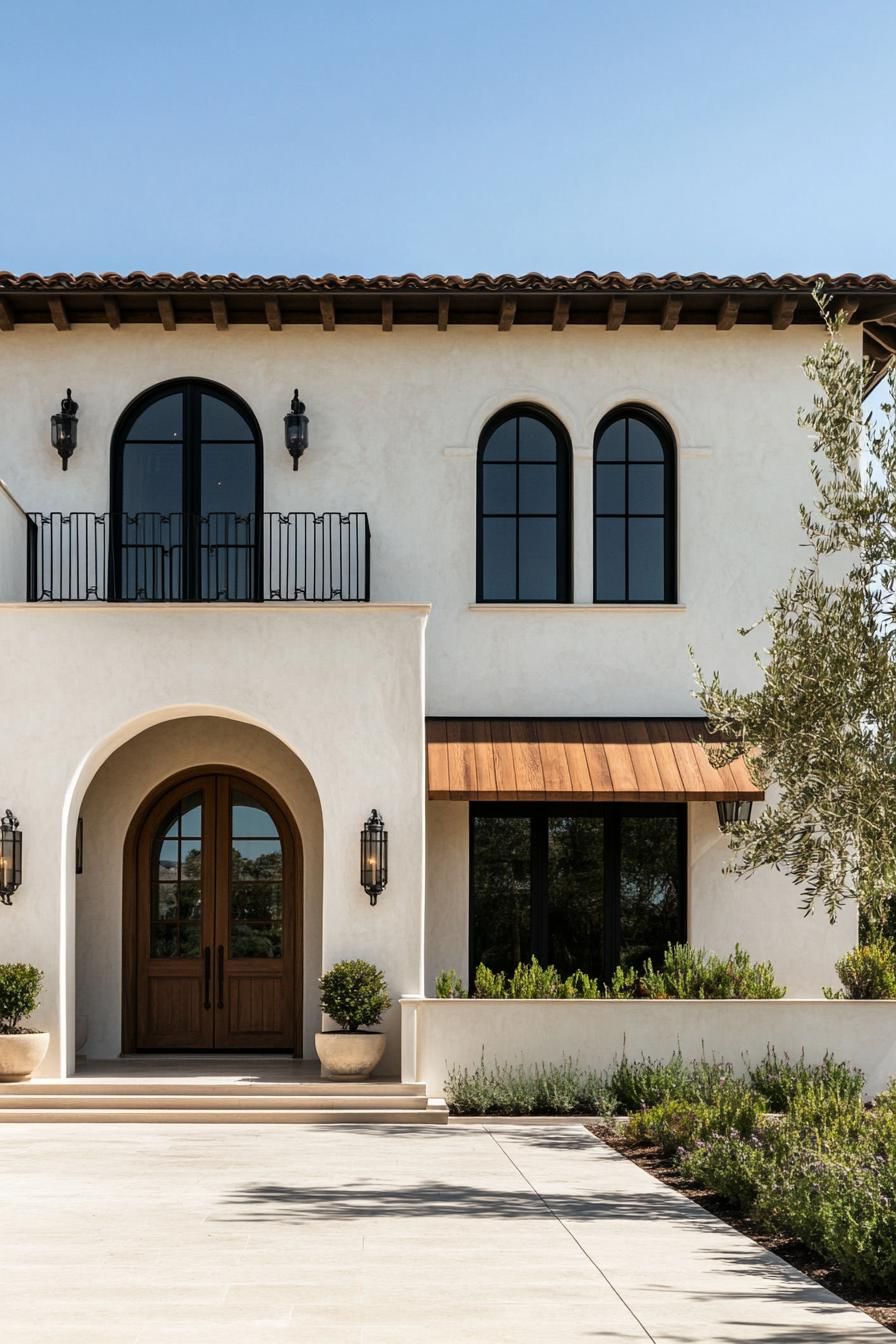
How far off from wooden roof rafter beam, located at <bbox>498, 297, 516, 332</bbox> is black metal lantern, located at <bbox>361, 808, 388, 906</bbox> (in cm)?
632

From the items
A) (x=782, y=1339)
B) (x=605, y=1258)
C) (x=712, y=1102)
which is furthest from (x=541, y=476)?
(x=782, y=1339)

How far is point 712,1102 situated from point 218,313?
10.6 m

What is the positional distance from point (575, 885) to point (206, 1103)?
523 cm

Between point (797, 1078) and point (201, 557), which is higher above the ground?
point (201, 557)

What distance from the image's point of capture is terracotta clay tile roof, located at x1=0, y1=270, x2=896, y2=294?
1708 centimetres

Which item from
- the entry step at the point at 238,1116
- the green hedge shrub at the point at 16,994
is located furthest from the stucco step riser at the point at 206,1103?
the green hedge shrub at the point at 16,994

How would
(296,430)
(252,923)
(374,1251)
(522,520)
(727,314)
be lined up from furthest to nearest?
(522,520)
(252,923)
(727,314)
(296,430)
(374,1251)

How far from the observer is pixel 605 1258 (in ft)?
29.0

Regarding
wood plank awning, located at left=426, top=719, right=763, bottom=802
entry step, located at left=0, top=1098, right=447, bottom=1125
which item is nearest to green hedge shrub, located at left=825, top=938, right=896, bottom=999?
wood plank awning, located at left=426, top=719, right=763, bottom=802

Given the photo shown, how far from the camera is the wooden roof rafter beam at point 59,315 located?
1739 cm

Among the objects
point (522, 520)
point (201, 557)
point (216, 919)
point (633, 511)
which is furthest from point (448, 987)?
point (633, 511)

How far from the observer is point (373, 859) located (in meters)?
15.7

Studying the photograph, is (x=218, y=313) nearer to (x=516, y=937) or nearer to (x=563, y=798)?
(x=563, y=798)

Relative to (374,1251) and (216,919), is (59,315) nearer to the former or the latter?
(216,919)
